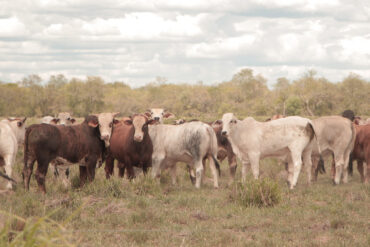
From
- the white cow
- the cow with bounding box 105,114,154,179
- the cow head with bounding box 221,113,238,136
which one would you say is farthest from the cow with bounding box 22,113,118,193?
the cow head with bounding box 221,113,238,136

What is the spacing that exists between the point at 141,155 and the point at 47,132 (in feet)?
8.75

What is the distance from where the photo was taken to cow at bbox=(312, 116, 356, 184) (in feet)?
42.0

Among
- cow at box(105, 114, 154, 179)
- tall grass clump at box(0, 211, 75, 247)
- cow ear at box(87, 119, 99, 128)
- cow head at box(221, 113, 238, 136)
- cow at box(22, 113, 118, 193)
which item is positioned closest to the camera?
tall grass clump at box(0, 211, 75, 247)

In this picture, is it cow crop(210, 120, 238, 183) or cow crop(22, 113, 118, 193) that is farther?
cow crop(210, 120, 238, 183)

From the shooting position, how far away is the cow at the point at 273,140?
11953 millimetres

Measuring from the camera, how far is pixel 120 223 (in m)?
8.05

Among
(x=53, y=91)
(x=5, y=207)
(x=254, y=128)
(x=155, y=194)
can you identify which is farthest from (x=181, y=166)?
(x=53, y=91)

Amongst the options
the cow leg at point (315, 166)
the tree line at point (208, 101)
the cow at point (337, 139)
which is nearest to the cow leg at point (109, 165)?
the cow at point (337, 139)

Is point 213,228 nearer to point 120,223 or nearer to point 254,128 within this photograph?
point 120,223

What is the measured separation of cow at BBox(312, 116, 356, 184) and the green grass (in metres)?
1.34

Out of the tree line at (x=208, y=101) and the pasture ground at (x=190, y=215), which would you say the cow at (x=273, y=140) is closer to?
the pasture ground at (x=190, y=215)

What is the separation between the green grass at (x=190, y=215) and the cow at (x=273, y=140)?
3.16 feet

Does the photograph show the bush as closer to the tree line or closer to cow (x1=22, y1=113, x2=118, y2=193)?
cow (x1=22, y1=113, x2=118, y2=193)

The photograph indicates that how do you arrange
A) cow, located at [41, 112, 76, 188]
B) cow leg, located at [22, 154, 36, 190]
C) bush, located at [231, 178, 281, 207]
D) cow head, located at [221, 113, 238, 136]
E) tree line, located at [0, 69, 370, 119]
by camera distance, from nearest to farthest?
1. bush, located at [231, 178, 281, 207]
2. cow leg, located at [22, 154, 36, 190]
3. cow, located at [41, 112, 76, 188]
4. cow head, located at [221, 113, 238, 136]
5. tree line, located at [0, 69, 370, 119]
